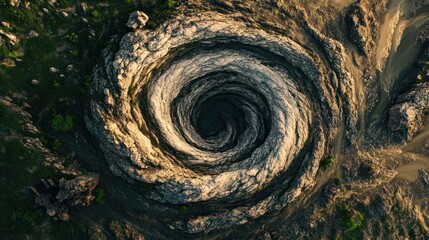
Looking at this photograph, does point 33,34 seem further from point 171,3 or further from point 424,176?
point 424,176

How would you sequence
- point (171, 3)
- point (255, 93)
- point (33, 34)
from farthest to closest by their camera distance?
point (255, 93)
point (171, 3)
point (33, 34)

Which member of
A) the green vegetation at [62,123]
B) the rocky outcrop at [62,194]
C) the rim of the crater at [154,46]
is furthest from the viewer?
the rim of the crater at [154,46]

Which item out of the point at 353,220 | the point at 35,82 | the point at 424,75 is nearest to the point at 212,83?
the point at 35,82

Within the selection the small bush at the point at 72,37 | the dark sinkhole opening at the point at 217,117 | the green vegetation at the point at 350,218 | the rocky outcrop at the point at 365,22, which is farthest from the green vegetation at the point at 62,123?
the rocky outcrop at the point at 365,22

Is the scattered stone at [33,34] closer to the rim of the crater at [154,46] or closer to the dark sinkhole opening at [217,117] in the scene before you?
the rim of the crater at [154,46]

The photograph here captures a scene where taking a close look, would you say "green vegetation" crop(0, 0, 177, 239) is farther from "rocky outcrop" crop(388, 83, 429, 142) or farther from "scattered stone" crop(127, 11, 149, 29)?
"rocky outcrop" crop(388, 83, 429, 142)

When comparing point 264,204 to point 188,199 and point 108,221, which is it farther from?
point 108,221

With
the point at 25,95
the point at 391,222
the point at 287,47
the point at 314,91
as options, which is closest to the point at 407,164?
the point at 391,222

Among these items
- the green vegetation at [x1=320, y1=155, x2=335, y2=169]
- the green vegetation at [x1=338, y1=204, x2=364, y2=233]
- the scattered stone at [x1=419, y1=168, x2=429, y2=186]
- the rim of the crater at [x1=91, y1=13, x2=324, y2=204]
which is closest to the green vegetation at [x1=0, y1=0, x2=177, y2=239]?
the rim of the crater at [x1=91, y1=13, x2=324, y2=204]
